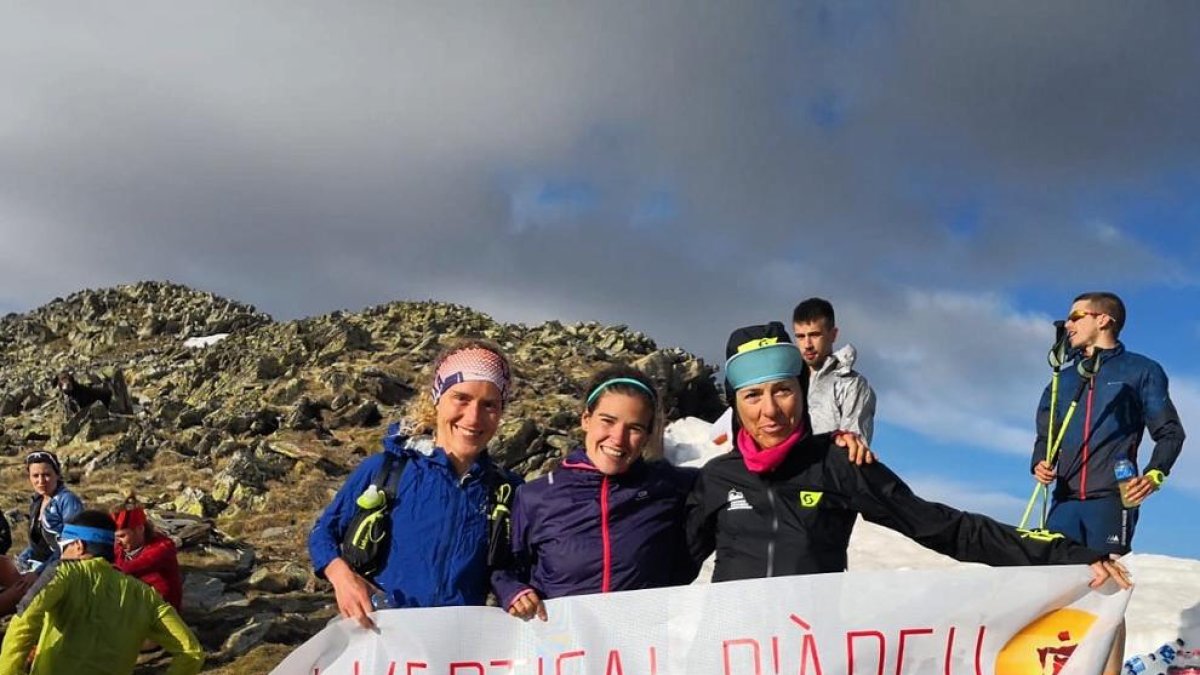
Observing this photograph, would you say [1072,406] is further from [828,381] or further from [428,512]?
[428,512]

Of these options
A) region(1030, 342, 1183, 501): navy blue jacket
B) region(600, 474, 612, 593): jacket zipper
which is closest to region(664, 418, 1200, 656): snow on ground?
region(1030, 342, 1183, 501): navy blue jacket

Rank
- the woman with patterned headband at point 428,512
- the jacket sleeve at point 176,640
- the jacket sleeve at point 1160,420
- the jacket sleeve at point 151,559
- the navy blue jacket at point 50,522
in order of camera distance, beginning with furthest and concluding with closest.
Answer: the navy blue jacket at point 50,522
the jacket sleeve at point 151,559
the jacket sleeve at point 1160,420
the jacket sleeve at point 176,640
the woman with patterned headband at point 428,512

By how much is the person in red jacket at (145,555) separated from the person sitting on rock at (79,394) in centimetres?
2284

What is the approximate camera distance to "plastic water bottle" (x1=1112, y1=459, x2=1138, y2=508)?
654 cm

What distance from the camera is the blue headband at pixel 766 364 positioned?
4332 mm

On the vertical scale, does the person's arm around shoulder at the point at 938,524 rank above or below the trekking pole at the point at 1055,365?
below

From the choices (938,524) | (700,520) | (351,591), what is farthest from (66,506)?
(938,524)

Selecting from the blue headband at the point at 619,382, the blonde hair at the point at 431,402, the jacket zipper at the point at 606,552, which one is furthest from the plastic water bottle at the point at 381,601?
the blue headband at the point at 619,382

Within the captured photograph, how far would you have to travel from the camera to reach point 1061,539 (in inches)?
167

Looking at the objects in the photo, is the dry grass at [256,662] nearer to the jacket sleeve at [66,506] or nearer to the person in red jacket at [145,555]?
the person in red jacket at [145,555]

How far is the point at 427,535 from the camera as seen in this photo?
4.39m

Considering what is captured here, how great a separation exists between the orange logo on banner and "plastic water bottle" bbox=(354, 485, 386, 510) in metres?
3.15

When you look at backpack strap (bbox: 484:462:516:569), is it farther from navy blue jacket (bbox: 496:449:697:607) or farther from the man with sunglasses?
the man with sunglasses

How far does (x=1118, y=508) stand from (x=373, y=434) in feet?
72.0
